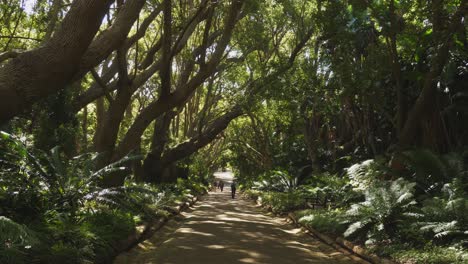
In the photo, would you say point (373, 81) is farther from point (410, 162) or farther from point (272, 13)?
point (272, 13)

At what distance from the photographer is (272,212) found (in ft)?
63.5

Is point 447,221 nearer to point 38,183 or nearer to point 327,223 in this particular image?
point 327,223

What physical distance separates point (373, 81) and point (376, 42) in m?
2.22

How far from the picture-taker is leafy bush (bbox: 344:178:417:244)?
8523 millimetres

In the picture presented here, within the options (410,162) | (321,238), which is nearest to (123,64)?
(321,238)

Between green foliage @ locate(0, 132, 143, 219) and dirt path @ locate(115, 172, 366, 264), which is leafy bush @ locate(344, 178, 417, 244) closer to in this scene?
dirt path @ locate(115, 172, 366, 264)

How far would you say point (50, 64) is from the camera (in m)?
6.71

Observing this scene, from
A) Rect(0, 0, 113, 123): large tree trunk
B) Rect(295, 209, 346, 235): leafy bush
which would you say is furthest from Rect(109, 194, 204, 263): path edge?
Rect(295, 209, 346, 235): leafy bush

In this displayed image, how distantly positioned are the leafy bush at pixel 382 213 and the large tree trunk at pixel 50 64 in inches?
226

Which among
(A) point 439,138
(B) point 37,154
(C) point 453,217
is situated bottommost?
(C) point 453,217

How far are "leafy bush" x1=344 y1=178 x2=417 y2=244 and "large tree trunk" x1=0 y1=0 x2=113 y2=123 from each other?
5728 millimetres

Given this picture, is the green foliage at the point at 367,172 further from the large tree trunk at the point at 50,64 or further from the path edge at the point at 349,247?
the large tree trunk at the point at 50,64

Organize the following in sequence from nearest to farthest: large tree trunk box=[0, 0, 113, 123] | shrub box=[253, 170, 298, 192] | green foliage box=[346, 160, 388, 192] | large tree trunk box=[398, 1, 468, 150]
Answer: large tree trunk box=[0, 0, 113, 123] < large tree trunk box=[398, 1, 468, 150] < green foliage box=[346, 160, 388, 192] < shrub box=[253, 170, 298, 192]

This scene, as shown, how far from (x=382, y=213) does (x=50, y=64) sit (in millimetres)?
6278
